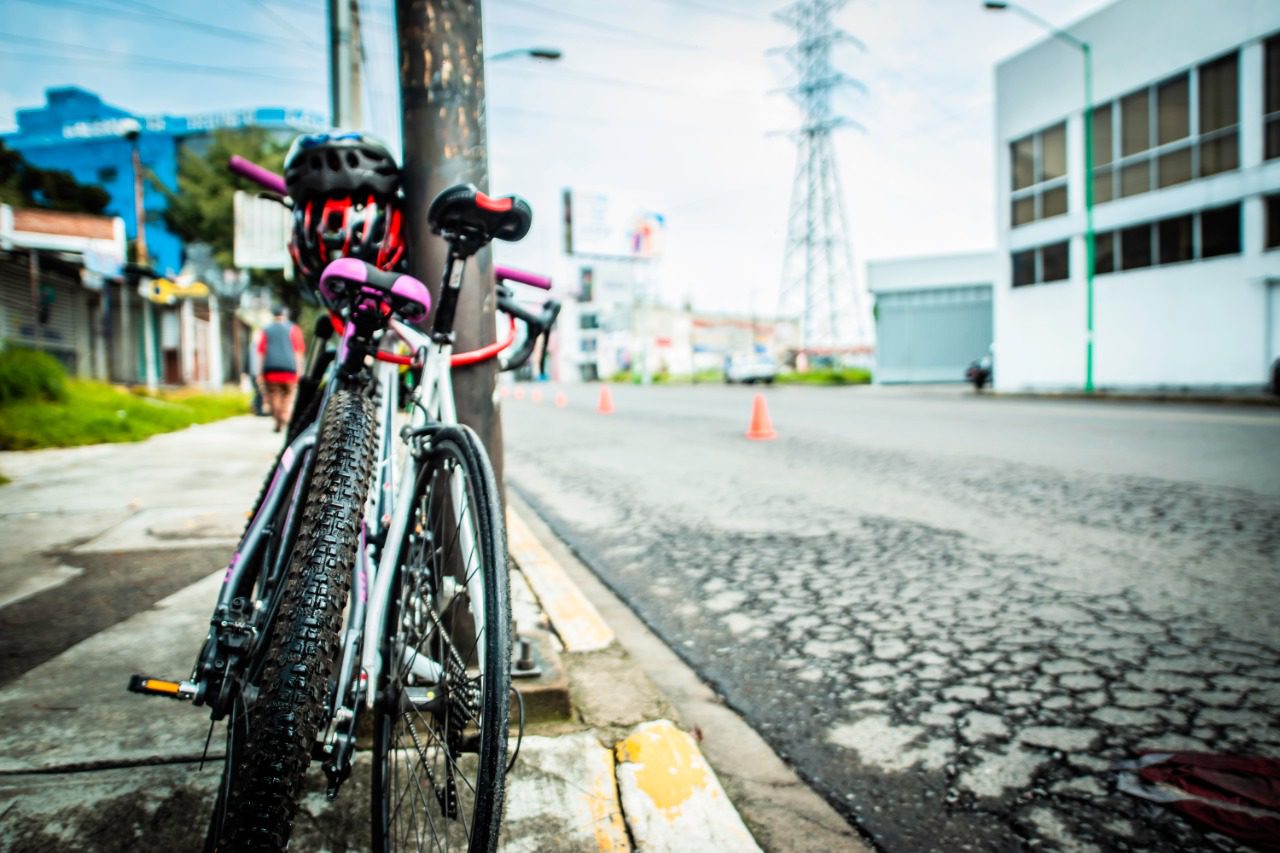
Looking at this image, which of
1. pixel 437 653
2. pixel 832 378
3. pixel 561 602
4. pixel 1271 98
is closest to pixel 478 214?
pixel 437 653

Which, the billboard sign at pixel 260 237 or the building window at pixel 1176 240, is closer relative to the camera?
the billboard sign at pixel 260 237

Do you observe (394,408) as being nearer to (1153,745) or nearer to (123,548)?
(1153,745)

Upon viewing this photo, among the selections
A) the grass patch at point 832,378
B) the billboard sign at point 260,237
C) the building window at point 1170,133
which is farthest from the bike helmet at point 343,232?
the grass patch at point 832,378

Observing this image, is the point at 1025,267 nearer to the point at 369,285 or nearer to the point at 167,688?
the point at 369,285

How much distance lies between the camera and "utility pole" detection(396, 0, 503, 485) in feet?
7.09

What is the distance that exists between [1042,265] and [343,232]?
2591 centimetres

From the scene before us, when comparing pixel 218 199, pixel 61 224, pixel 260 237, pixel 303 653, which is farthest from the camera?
pixel 218 199

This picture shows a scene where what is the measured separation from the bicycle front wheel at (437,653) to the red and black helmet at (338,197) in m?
0.74

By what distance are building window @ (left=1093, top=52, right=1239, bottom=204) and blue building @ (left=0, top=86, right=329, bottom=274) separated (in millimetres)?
34604

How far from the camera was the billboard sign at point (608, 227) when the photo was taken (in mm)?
60622

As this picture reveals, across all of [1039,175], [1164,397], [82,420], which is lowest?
[1164,397]

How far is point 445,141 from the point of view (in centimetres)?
218

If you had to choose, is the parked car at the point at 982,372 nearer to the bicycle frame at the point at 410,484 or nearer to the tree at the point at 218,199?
the tree at the point at 218,199

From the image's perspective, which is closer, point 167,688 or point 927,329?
point 167,688
